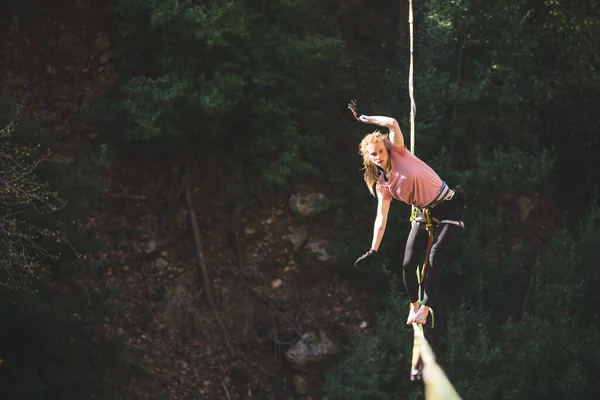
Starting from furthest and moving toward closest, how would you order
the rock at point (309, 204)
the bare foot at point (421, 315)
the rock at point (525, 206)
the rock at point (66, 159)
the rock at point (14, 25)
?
the rock at point (525, 206), the rock at point (309, 204), the rock at point (14, 25), the rock at point (66, 159), the bare foot at point (421, 315)

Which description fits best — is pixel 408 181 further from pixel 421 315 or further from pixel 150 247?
pixel 150 247

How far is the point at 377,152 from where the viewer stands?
263 inches

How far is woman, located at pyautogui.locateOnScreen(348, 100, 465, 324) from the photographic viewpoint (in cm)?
671

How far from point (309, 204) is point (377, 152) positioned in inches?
272

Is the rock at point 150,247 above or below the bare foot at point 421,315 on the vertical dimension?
below

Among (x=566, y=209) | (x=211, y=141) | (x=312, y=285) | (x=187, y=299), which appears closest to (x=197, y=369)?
(x=187, y=299)

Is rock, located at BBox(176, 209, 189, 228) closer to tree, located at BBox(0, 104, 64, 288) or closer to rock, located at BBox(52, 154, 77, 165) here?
rock, located at BBox(52, 154, 77, 165)

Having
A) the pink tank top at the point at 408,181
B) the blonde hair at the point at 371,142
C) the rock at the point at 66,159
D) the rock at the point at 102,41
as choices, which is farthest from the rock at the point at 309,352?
the blonde hair at the point at 371,142

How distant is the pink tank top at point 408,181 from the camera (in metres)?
6.85

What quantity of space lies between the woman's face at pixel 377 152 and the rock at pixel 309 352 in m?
6.79

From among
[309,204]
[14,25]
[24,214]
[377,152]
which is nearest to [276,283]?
[309,204]

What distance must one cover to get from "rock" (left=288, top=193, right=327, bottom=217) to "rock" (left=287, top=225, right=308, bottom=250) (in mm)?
274

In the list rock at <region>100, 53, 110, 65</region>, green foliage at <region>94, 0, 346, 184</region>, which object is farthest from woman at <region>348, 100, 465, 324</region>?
rock at <region>100, 53, 110, 65</region>

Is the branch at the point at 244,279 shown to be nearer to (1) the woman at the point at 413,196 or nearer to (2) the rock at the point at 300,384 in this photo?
(2) the rock at the point at 300,384
